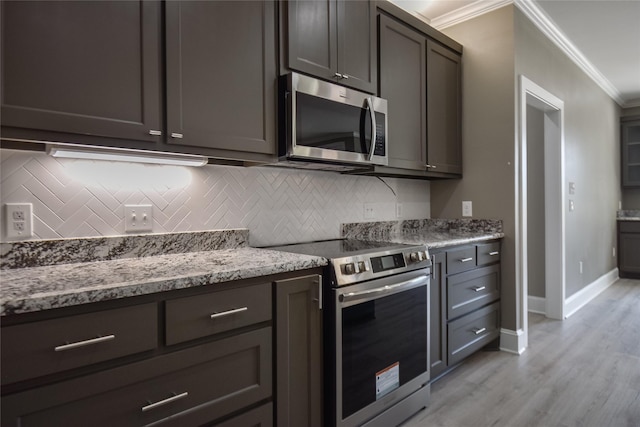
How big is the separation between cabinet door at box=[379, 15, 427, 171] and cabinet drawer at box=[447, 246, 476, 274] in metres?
0.67

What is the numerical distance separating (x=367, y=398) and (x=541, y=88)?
301 centimetres

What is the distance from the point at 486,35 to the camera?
9.78 ft

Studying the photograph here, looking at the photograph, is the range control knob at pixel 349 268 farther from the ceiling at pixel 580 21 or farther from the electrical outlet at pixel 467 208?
the ceiling at pixel 580 21

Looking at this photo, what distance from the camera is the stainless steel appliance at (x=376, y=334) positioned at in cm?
163

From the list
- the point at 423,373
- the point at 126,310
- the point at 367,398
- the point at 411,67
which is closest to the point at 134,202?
the point at 126,310

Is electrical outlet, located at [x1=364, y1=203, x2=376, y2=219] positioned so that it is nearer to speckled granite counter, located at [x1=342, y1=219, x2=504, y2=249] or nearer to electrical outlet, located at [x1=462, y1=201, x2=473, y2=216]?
speckled granite counter, located at [x1=342, y1=219, x2=504, y2=249]

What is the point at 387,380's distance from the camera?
1.85 m

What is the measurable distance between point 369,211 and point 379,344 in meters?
1.23

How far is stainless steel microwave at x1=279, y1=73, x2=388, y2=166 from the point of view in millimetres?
1811

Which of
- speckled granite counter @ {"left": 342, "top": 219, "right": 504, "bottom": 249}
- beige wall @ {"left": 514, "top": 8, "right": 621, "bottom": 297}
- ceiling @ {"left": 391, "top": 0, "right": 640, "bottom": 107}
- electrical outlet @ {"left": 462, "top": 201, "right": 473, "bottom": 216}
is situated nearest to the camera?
speckled granite counter @ {"left": 342, "top": 219, "right": 504, "bottom": 249}

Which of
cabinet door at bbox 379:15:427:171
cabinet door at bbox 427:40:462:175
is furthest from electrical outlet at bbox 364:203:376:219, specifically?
cabinet door at bbox 427:40:462:175

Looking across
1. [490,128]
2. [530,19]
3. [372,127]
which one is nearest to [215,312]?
[372,127]

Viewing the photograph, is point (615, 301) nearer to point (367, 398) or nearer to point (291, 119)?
point (367, 398)

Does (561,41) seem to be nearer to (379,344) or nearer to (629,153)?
(629,153)
